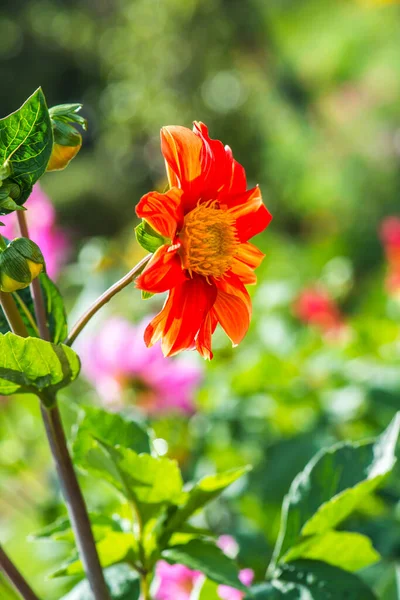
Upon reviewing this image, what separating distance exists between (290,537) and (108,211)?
543 centimetres

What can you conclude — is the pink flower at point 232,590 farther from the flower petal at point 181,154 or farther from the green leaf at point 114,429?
the flower petal at point 181,154

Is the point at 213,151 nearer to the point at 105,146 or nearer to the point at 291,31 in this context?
the point at 291,31

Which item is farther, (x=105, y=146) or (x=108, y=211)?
(x=105, y=146)

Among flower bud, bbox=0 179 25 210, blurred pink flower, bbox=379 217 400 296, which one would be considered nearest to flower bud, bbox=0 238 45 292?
flower bud, bbox=0 179 25 210

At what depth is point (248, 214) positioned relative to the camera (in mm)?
333

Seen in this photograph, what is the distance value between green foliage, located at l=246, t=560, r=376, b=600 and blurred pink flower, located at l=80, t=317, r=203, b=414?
0.45m

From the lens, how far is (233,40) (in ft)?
17.0

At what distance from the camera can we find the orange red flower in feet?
0.99

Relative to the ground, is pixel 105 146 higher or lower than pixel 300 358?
higher

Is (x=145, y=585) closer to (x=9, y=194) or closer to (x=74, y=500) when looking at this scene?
(x=74, y=500)

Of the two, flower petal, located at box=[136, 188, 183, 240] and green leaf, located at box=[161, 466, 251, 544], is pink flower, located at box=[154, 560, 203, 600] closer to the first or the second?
green leaf, located at box=[161, 466, 251, 544]

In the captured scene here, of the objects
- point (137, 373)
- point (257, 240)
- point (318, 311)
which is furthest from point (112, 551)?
point (257, 240)

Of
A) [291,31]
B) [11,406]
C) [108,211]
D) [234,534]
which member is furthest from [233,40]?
[234,534]

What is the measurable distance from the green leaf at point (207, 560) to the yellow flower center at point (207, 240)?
0.43ft
